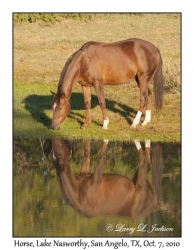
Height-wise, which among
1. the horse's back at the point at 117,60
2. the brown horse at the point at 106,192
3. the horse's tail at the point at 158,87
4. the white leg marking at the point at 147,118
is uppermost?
the horse's back at the point at 117,60

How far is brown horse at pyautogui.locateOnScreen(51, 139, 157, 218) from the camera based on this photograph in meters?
10.9

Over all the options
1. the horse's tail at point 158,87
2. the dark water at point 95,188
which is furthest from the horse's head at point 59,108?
the horse's tail at point 158,87

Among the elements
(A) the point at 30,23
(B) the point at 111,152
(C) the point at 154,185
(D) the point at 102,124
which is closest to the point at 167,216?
(C) the point at 154,185

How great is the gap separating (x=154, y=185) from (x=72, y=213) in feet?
6.51

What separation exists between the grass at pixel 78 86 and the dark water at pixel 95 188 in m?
0.83

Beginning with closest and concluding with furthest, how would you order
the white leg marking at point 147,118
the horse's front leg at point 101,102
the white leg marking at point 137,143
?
the white leg marking at point 137,143 → the horse's front leg at point 101,102 → the white leg marking at point 147,118

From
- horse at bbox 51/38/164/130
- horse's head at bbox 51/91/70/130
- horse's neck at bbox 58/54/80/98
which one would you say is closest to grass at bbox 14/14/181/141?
horse's head at bbox 51/91/70/130

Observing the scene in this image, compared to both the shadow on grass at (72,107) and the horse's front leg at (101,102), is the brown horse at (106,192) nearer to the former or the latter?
the horse's front leg at (101,102)

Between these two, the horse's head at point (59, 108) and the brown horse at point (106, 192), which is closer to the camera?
the brown horse at point (106, 192)

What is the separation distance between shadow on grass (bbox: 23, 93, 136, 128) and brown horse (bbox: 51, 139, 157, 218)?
153 inches

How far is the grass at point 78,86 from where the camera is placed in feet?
53.1

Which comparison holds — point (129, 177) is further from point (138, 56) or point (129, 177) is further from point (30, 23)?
point (30, 23)

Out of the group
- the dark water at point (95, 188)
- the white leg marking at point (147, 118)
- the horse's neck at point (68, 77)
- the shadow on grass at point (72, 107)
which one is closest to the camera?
the dark water at point (95, 188)

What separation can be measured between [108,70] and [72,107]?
2473mm
